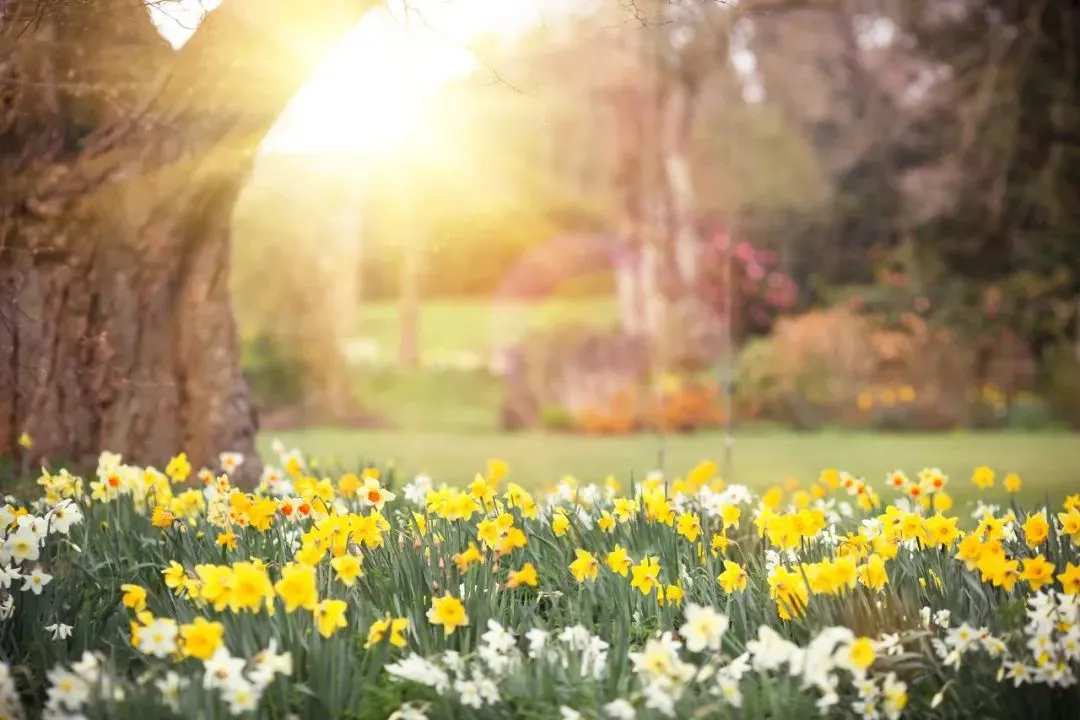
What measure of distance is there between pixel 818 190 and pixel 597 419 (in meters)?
9.87

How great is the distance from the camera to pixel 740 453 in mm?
11570

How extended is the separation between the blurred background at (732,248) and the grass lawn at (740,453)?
75 mm

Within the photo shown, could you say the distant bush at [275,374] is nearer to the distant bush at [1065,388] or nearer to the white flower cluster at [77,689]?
the distant bush at [1065,388]

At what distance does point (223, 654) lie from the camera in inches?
104

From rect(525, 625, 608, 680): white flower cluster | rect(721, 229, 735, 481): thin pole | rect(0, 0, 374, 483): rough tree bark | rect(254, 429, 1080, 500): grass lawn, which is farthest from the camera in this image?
rect(254, 429, 1080, 500): grass lawn

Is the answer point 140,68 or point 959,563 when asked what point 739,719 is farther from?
point 140,68

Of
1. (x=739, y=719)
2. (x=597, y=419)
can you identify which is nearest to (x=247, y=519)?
(x=739, y=719)

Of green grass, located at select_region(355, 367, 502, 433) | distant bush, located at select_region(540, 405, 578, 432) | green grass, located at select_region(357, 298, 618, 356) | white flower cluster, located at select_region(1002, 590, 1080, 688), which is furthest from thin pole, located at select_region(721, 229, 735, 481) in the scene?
green grass, located at select_region(357, 298, 618, 356)

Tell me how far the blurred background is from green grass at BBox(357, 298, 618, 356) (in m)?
1.70

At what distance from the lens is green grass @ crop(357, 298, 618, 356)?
26.3 m

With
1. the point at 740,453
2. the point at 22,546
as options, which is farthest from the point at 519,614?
the point at 740,453

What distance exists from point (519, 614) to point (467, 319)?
26145 millimetres

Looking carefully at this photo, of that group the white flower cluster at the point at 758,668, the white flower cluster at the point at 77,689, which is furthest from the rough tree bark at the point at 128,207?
the white flower cluster at the point at 758,668

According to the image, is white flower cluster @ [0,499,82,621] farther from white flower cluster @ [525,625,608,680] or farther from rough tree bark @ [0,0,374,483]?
white flower cluster @ [525,625,608,680]
